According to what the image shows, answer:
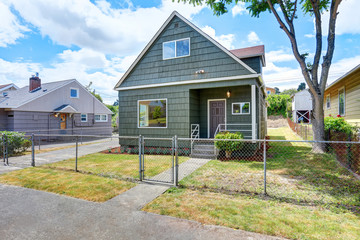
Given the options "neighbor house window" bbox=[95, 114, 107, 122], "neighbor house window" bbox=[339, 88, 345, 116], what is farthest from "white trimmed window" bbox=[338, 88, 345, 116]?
"neighbor house window" bbox=[95, 114, 107, 122]

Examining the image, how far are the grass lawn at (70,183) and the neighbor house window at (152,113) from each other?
516 cm

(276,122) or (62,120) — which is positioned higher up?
(62,120)

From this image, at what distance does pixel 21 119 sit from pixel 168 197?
17882 mm

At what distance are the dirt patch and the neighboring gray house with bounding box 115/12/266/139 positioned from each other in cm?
2519

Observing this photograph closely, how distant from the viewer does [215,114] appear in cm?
1127

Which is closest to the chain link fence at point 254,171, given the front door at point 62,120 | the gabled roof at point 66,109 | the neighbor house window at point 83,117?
the gabled roof at point 66,109

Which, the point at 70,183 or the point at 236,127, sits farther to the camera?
the point at 236,127

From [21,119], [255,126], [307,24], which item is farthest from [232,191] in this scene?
[21,119]

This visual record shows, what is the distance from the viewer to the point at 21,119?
53.4 feet

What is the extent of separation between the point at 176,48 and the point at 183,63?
997 millimetres

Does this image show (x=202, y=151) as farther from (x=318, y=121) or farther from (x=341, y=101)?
(x=341, y=101)

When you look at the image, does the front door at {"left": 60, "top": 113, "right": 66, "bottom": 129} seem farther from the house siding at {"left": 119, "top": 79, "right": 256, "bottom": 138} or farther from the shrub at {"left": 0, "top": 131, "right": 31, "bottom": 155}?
the house siding at {"left": 119, "top": 79, "right": 256, "bottom": 138}

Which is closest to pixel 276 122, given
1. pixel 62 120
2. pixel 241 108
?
pixel 241 108

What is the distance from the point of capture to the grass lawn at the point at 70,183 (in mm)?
4676
